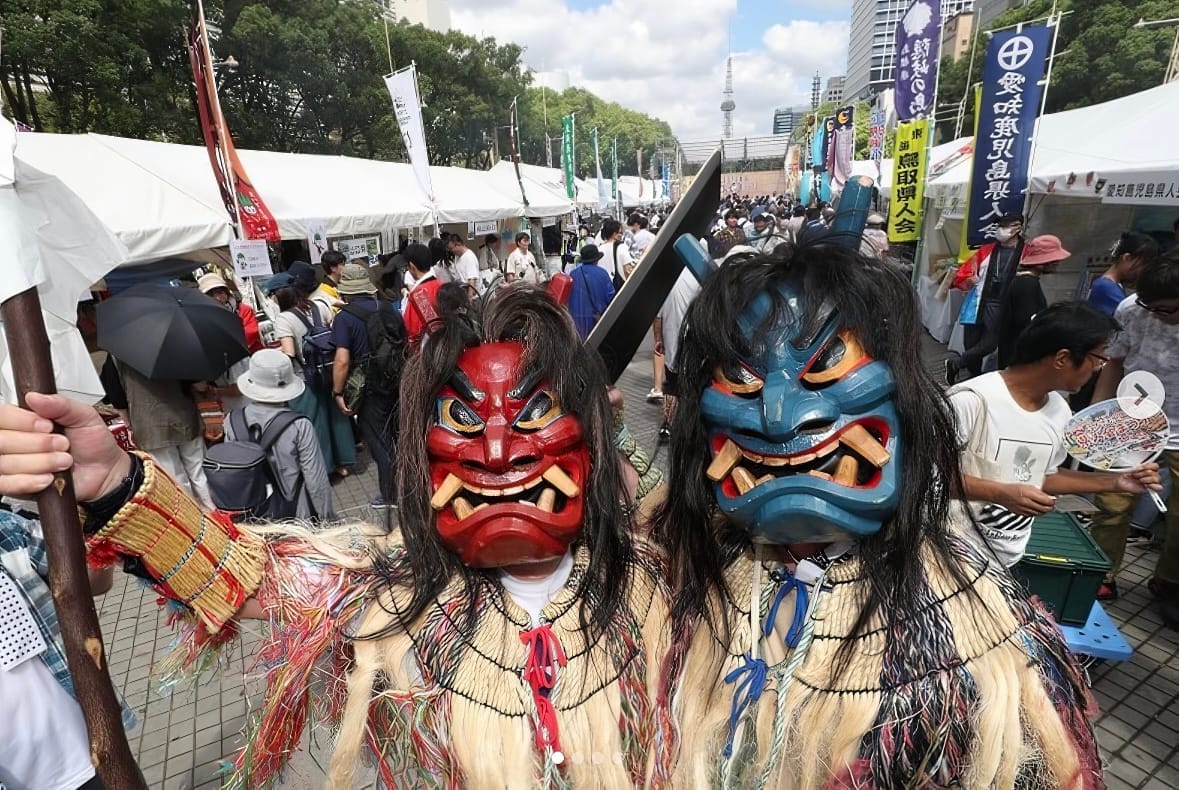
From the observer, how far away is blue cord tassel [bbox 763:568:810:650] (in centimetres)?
127

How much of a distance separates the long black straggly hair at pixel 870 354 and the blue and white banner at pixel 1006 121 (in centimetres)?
524

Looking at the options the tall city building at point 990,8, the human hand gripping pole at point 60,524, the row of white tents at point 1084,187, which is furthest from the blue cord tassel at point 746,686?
the tall city building at point 990,8

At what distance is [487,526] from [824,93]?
141m

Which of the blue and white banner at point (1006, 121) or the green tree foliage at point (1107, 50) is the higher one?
the green tree foliage at point (1107, 50)

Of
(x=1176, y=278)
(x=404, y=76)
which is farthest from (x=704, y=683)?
(x=404, y=76)

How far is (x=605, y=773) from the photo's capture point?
1331 millimetres

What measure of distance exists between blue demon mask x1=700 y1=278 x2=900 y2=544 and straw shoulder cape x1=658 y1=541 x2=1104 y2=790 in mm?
214

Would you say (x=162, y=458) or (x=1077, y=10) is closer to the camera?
(x=162, y=458)

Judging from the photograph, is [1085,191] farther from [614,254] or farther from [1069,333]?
[614,254]

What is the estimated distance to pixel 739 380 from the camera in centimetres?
120

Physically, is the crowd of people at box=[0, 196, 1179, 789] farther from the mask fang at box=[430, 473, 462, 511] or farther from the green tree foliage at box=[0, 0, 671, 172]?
the green tree foliage at box=[0, 0, 671, 172]

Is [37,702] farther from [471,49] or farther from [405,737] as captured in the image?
[471,49]

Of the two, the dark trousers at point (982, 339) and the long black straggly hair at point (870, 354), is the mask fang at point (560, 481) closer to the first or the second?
the long black straggly hair at point (870, 354)

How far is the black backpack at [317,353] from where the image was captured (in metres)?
4.88
